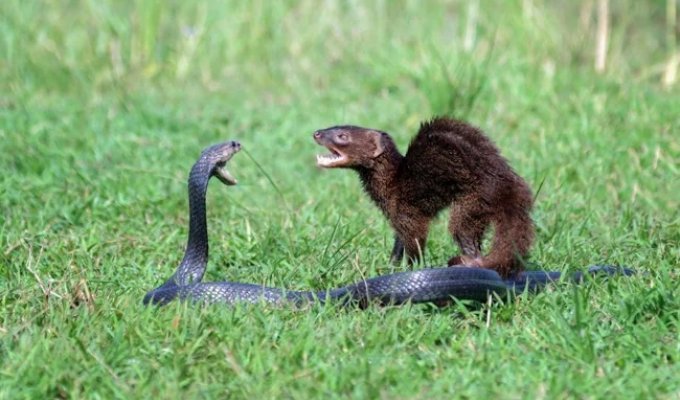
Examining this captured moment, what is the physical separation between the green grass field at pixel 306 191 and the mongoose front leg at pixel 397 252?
72 millimetres

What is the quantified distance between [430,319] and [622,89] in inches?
177

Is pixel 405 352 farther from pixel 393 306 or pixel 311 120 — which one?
pixel 311 120

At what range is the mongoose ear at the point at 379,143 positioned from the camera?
5.77 m

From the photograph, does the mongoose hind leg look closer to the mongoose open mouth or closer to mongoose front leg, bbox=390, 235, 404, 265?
mongoose front leg, bbox=390, 235, 404, 265

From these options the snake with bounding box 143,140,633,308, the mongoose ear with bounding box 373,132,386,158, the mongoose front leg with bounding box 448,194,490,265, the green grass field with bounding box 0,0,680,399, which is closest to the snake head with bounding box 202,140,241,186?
the snake with bounding box 143,140,633,308

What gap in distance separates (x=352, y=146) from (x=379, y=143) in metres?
0.14

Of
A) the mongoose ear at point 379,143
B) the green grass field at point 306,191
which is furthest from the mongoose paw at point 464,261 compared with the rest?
the mongoose ear at point 379,143

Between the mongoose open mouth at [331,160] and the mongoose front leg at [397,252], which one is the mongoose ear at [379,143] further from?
the mongoose front leg at [397,252]

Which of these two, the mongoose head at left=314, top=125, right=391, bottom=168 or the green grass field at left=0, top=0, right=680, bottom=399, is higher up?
the mongoose head at left=314, top=125, right=391, bottom=168

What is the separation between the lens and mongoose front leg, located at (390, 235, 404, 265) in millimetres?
5492

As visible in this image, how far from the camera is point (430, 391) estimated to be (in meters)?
3.90

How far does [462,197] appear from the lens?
5.34m

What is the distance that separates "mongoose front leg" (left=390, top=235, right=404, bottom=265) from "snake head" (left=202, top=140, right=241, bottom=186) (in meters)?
0.86

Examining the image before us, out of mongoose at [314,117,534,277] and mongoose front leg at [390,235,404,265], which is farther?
mongoose front leg at [390,235,404,265]
